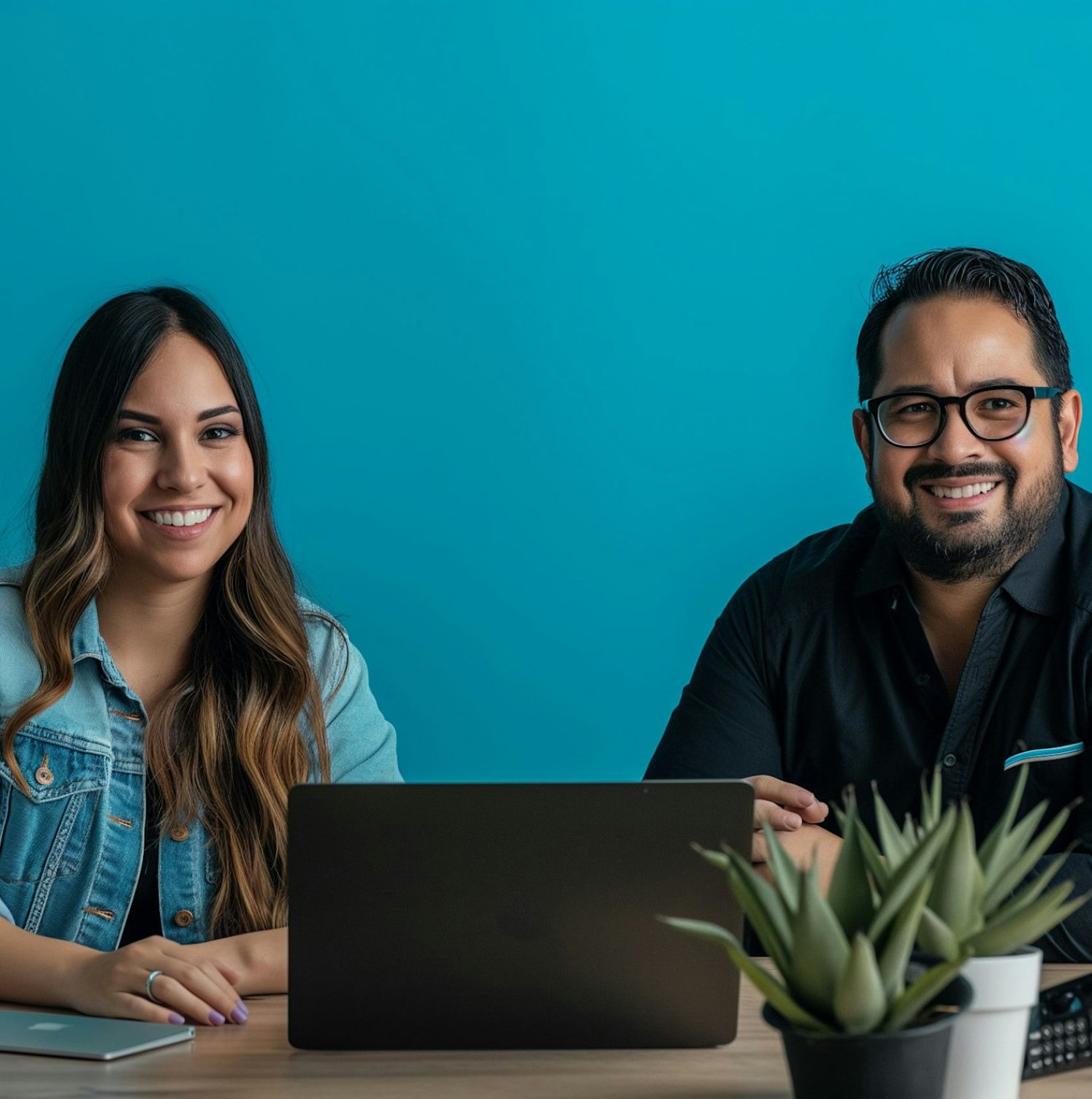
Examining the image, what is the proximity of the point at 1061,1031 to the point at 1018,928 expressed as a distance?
277mm

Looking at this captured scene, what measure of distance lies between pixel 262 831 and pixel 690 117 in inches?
68.2

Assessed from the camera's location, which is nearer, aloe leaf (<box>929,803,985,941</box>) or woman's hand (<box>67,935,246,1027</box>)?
aloe leaf (<box>929,803,985,941</box>)

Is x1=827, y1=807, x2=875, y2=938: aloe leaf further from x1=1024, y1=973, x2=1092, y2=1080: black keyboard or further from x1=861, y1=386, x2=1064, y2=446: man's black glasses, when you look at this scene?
x1=861, y1=386, x2=1064, y2=446: man's black glasses

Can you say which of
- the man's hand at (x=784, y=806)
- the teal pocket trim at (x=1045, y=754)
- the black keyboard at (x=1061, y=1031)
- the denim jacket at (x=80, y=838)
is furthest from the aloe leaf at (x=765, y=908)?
the teal pocket trim at (x=1045, y=754)

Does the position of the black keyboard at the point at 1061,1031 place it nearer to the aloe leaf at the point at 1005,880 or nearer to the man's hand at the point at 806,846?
the aloe leaf at the point at 1005,880

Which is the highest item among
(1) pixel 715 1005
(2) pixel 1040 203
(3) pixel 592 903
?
(2) pixel 1040 203

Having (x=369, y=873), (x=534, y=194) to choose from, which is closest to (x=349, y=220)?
(x=534, y=194)

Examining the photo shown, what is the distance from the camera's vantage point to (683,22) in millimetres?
2797

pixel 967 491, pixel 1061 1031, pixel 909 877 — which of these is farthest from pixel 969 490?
pixel 909 877

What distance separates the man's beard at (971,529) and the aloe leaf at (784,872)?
1255mm

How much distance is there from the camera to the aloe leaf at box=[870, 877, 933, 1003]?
2.95 feet

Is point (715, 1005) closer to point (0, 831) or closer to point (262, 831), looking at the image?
point (262, 831)

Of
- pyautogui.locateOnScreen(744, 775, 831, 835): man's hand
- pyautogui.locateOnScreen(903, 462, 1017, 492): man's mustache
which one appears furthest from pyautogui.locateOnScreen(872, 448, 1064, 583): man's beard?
pyautogui.locateOnScreen(744, 775, 831, 835): man's hand

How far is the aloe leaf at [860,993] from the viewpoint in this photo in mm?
879
